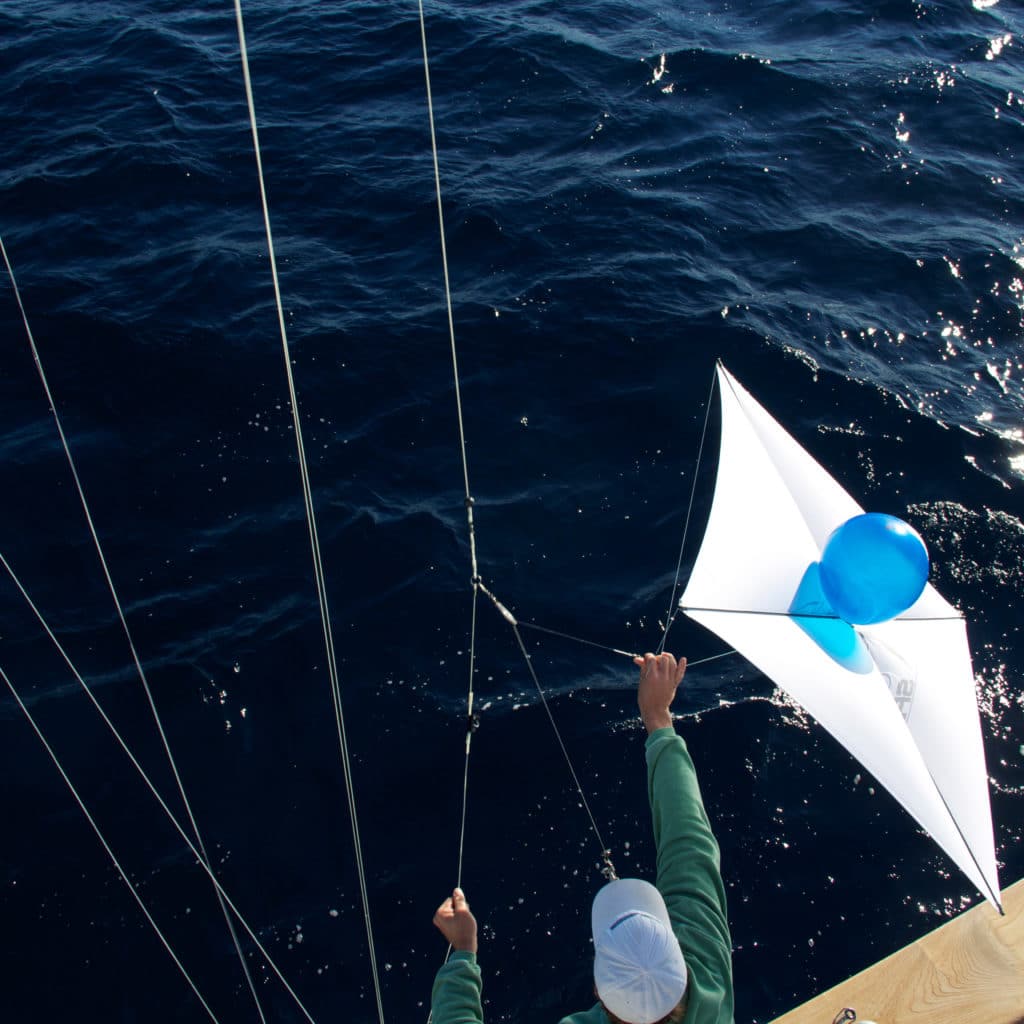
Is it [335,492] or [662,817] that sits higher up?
[662,817]

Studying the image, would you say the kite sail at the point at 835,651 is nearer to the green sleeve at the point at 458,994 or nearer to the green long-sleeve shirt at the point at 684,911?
Answer: the green long-sleeve shirt at the point at 684,911

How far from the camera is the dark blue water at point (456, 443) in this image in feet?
21.5

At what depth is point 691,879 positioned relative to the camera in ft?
12.7

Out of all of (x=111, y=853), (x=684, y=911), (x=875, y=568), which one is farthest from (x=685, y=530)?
(x=111, y=853)

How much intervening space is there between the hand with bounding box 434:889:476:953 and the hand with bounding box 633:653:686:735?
1262mm

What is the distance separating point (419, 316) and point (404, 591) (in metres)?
4.14

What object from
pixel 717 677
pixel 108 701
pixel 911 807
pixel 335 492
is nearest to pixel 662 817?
pixel 911 807

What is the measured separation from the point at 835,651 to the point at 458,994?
3017mm

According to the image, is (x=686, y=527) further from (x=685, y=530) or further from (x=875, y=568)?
(x=875, y=568)

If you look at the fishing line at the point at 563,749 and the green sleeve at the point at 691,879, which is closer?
the green sleeve at the point at 691,879

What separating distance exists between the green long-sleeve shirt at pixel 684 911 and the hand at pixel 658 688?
11.9 inches

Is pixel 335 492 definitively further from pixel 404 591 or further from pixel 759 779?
pixel 759 779

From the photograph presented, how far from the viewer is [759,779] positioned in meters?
7.25

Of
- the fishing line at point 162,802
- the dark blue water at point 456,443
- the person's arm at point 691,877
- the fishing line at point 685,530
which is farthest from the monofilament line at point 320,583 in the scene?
the fishing line at point 685,530
